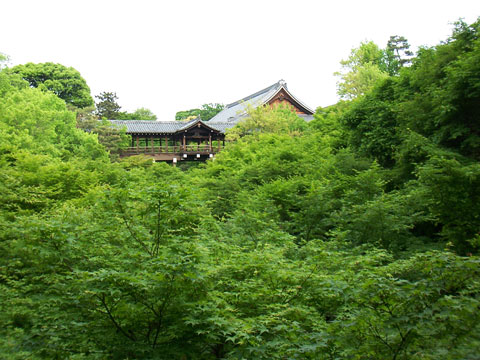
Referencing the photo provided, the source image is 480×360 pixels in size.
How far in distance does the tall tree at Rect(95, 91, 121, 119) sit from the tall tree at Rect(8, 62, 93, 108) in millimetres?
2382

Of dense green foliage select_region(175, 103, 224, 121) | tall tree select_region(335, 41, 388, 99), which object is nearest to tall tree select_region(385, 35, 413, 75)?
tall tree select_region(335, 41, 388, 99)

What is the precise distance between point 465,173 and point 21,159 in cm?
994

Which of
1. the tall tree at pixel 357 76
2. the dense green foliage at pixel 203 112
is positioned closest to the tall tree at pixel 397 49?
the tall tree at pixel 357 76

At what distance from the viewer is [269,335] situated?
3066 mm

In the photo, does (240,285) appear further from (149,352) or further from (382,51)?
(382,51)

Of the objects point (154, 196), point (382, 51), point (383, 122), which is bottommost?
point (154, 196)

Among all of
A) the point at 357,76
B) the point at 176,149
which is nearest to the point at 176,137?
the point at 176,149

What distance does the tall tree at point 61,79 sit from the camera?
35469 mm

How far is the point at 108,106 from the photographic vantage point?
40.0 metres

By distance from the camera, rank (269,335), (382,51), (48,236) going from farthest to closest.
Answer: (382,51), (48,236), (269,335)

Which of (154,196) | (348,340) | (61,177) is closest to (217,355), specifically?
(348,340)

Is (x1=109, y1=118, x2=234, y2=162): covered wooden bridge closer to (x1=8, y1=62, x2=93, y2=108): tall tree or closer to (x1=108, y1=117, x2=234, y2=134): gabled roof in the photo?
(x1=108, y1=117, x2=234, y2=134): gabled roof

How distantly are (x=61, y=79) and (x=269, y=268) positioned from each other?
3822 centimetres

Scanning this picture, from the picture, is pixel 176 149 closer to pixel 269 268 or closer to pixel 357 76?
pixel 357 76
